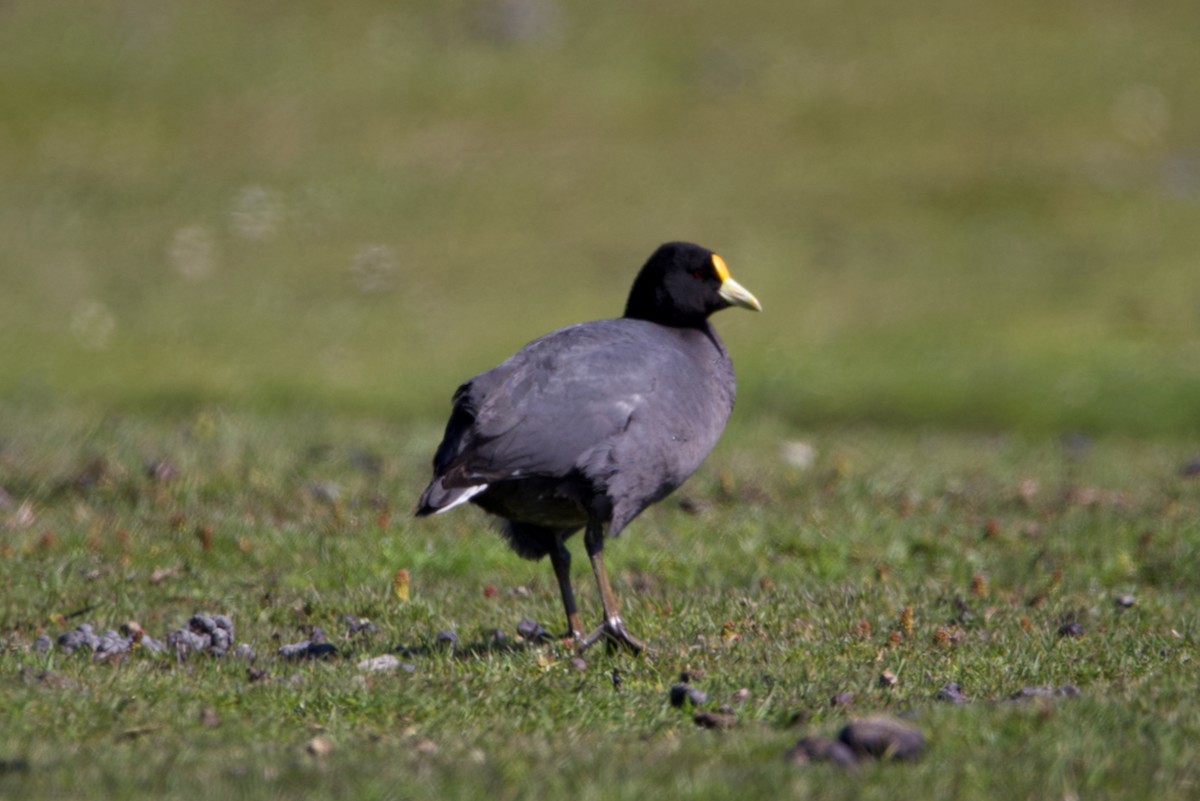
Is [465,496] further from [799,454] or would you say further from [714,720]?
[799,454]

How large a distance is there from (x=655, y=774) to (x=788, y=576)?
212 inches

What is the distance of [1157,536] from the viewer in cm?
1156

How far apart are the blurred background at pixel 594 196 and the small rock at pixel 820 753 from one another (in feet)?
49.3

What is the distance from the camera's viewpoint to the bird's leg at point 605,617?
8.20 metres

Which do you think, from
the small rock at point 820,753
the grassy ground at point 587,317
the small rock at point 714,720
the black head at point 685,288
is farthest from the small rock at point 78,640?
the small rock at point 820,753

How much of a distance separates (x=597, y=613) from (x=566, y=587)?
837 millimetres

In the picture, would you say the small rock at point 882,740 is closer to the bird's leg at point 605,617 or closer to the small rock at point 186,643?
the bird's leg at point 605,617

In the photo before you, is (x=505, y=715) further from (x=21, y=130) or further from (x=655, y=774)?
(x=21, y=130)

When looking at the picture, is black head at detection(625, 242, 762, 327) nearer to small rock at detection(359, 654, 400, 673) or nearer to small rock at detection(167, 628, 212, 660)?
small rock at detection(359, 654, 400, 673)

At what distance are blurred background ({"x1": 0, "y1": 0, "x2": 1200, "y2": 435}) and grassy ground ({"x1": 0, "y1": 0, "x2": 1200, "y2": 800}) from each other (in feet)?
0.42

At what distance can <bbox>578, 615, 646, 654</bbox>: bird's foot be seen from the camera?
322 inches

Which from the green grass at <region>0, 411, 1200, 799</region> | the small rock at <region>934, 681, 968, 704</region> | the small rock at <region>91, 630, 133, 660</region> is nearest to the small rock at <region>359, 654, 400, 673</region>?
the green grass at <region>0, 411, 1200, 799</region>

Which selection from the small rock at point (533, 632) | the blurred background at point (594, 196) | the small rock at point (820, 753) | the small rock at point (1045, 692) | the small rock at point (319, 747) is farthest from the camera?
the blurred background at point (594, 196)

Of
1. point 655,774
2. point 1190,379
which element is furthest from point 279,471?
point 1190,379
